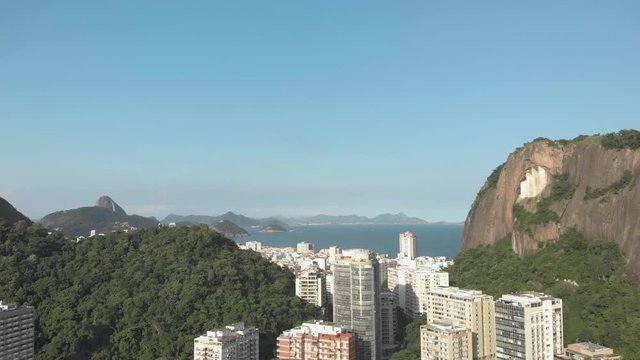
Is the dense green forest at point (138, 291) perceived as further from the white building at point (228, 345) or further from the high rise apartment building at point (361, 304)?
the high rise apartment building at point (361, 304)

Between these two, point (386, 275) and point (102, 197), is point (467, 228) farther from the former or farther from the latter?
point (102, 197)

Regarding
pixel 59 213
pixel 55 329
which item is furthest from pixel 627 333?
pixel 59 213

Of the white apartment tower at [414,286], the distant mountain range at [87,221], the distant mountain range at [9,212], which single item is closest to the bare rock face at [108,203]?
the distant mountain range at [87,221]

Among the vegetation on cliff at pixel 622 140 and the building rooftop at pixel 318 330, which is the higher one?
the vegetation on cliff at pixel 622 140

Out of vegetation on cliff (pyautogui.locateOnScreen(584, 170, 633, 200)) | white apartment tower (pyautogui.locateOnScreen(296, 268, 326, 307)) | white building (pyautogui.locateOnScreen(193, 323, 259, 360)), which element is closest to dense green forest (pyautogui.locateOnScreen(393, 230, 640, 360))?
vegetation on cliff (pyautogui.locateOnScreen(584, 170, 633, 200))

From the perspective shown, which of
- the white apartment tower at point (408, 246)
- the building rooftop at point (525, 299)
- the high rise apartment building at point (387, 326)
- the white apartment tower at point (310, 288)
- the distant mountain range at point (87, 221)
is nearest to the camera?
the building rooftop at point (525, 299)

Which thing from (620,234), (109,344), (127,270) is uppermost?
(620,234)
